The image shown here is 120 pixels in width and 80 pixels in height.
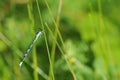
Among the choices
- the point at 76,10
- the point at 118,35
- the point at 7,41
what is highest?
the point at 7,41

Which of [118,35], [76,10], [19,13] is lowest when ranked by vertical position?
[118,35]

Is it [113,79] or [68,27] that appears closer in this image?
[113,79]

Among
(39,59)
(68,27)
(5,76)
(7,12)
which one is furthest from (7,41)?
(68,27)

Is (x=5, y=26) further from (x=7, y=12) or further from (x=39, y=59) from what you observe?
(x=39, y=59)

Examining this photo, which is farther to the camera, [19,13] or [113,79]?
[19,13]

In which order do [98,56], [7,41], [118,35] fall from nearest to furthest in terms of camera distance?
[7,41]
[98,56]
[118,35]

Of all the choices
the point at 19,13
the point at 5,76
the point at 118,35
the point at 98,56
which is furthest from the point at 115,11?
the point at 5,76

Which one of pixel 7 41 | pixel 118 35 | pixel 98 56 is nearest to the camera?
pixel 7 41

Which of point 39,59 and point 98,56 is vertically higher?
point 39,59

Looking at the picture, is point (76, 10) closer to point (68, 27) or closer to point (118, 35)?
point (68, 27)
